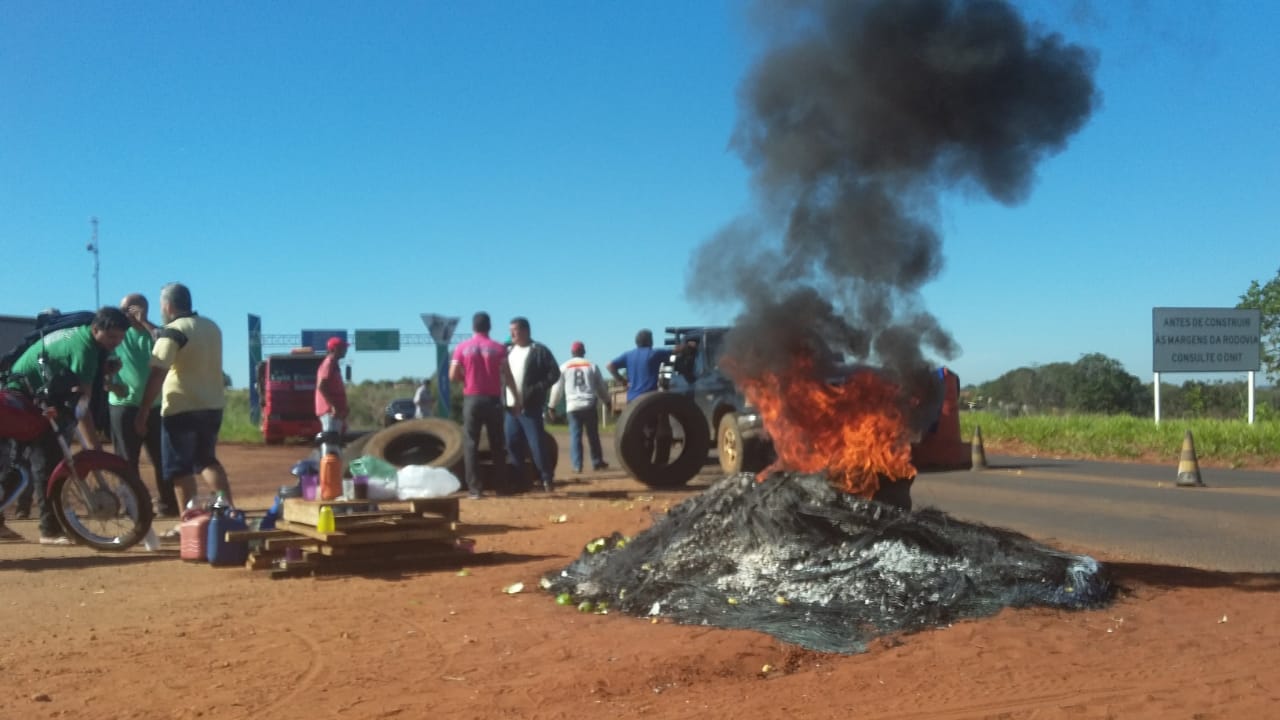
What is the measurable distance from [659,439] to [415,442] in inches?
123

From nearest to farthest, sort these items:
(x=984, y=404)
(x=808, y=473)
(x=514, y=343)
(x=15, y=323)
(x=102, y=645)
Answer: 1. (x=102, y=645)
2. (x=808, y=473)
3. (x=514, y=343)
4. (x=15, y=323)
5. (x=984, y=404)

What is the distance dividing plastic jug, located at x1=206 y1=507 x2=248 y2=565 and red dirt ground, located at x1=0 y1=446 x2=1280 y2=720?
2.18ft

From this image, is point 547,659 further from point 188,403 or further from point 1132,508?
point 1132,508

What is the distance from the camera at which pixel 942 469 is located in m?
17.9

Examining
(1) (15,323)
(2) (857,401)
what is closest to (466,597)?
(2) (857,401)

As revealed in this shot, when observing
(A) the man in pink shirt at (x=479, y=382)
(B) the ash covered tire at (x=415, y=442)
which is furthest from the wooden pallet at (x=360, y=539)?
(B) the ash covered tire at (x=415, y=442)

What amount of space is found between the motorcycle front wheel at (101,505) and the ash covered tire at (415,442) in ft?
14.2

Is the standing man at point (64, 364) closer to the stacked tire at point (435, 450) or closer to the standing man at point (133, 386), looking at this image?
the standing man at point (133, 386)

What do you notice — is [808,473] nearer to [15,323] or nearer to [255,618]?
[255,618]

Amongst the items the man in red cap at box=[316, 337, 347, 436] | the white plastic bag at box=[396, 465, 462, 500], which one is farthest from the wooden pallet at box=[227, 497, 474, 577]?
the man in red cap at box=[316, 337, 347, 436]

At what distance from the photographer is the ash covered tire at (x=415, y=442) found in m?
13.1

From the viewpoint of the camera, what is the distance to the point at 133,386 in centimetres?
1020

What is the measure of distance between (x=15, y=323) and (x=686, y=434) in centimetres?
1779

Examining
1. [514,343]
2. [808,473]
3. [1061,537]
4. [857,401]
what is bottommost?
[1061,537]
